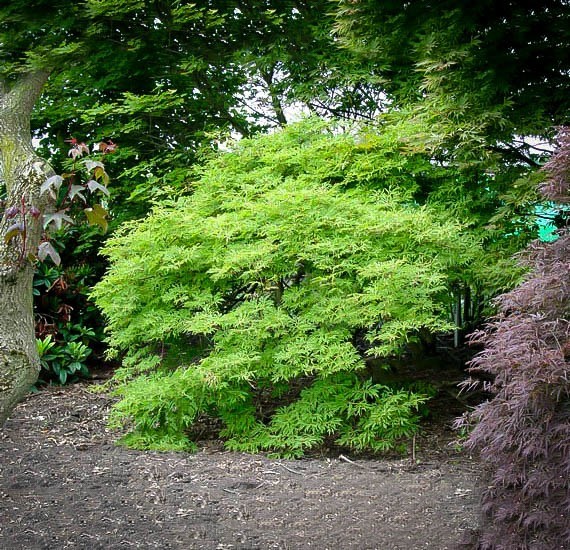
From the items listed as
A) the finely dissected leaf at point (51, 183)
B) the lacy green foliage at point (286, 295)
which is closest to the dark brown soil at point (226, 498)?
the lacy green foliage at point (286, 295)

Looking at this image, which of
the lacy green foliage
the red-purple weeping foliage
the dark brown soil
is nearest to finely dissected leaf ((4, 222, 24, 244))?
the dark brown soil

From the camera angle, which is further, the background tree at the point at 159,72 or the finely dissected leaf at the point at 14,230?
the background tree at the point at 159,72

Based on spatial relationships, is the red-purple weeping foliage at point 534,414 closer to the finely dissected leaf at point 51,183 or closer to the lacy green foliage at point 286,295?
the lacy green foliage at point 286,295

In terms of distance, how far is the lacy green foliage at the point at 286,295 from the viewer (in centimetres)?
452

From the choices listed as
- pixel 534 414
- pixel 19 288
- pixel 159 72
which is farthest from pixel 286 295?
pixel 159 72

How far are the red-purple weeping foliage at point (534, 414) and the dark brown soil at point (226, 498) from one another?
1.57 feet

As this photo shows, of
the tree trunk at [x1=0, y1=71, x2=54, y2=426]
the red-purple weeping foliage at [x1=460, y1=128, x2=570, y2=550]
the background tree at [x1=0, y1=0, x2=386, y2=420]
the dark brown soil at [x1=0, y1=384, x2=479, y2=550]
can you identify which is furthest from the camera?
the background tree at [x1=0, y1=0, x2=386, y2=420]

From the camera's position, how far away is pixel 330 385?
15.4ft

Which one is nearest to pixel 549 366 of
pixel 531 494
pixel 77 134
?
pixel 531 494

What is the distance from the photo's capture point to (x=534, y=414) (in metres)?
2.48

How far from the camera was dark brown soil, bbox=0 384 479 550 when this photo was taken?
10.6 feet

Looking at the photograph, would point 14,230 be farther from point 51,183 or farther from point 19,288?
point 19,288

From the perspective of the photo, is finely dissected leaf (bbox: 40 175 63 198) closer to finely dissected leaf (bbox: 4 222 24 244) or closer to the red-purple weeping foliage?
finely dissected leaf (bbox: 4 222 24 244)

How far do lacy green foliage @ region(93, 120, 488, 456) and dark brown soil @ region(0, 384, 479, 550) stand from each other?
11.3 inches
